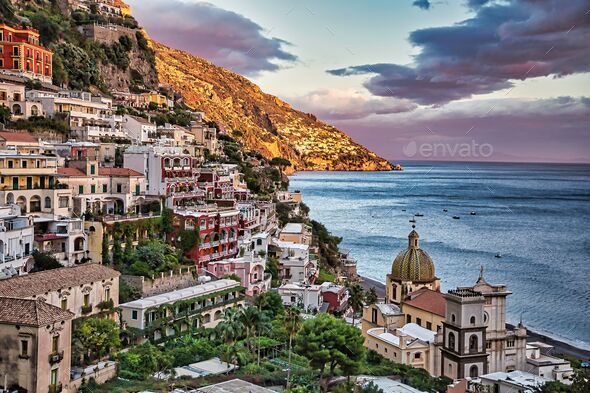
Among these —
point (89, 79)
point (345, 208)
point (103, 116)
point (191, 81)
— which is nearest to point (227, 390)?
point (103, 116)

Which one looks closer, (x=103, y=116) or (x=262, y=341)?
(x=262, y=341)

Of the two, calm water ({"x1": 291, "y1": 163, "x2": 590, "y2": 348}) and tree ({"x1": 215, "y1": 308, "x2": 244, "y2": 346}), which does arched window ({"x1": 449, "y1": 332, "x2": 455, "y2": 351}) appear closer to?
tree ({"x1": 215, "y1": 308, "x2": 244, "y2": 346})

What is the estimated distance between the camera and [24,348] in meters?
24.4

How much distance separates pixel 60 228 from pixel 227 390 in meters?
15.4

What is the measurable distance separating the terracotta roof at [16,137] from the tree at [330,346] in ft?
71.2

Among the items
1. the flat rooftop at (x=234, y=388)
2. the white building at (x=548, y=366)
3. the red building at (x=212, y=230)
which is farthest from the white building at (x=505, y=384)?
the red building at (x=212, y=230)

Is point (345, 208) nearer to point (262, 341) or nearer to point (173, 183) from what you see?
point (173, 183)

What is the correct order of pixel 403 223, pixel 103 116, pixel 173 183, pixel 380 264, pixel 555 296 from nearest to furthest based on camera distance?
pixel 173 183
pixel 103 116
pixel 555 296
pixel 380 264
pixel 403 223

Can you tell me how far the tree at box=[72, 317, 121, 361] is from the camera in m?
28.5

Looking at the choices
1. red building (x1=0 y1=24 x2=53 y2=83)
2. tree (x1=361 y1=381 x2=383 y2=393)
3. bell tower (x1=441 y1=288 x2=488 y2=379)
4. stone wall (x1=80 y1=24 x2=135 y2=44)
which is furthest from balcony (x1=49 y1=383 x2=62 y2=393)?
stone wall (x1=80 y1=24 x2=135 y2=44)

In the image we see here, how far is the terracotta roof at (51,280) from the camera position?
27391 millimetres

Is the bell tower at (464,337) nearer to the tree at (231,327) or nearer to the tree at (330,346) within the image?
the tree at (330,346)

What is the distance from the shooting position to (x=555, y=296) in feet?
198

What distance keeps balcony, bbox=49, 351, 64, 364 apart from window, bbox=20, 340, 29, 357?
850 millimetres
